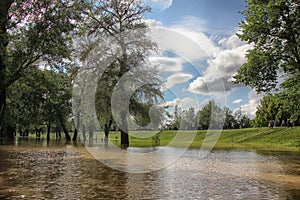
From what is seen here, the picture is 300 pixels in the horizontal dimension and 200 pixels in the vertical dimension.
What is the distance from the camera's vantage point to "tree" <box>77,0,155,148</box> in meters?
30.8

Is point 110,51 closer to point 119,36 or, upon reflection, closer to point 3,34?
point 119,36

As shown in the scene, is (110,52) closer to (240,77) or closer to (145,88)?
(145,88)

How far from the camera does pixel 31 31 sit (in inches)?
Answer: 791

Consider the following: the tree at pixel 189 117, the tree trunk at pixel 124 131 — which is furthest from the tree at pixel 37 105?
the tree at pixel 189 117

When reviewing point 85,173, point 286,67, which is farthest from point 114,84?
point 85,173

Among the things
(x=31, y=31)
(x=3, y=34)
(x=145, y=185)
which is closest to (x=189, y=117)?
(x=31, y=31)

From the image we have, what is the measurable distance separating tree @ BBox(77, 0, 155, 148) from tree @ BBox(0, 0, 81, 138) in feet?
30.1

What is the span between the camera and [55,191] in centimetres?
795

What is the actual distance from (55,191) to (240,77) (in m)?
22.8

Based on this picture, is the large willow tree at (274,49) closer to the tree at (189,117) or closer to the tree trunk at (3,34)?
the tree at (189,117)

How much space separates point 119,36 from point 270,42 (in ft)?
45.1

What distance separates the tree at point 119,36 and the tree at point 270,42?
30.8 ft

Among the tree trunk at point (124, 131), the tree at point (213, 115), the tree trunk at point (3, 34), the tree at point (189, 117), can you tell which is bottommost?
the tree trunk at point (124, 131)

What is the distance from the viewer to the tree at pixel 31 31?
Result: 66.2 ft
